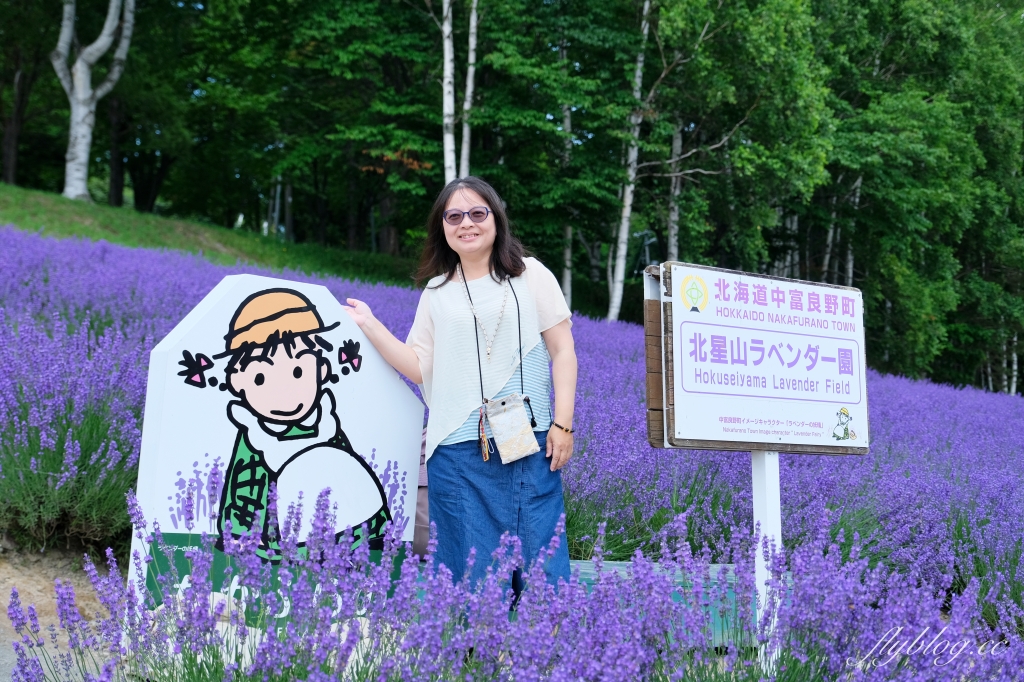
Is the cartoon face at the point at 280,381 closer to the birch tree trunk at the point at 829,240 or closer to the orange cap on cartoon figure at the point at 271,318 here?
the orange cap on cartoon figure at the point at 271,318

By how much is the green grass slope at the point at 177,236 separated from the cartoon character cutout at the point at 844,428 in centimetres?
1111

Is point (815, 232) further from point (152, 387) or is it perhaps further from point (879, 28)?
point (152, 387)

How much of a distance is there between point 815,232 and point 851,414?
71.0ft

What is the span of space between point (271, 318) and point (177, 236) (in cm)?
1530

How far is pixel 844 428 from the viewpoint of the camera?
2881mm

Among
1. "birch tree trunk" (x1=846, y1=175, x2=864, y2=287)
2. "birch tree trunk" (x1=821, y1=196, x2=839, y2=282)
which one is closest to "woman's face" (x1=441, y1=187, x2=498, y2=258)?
"birch tree trunk" (x1=846, y1=175, x2=864, y2=287)

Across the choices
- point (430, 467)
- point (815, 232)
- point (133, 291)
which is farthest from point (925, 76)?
point (430, 467)

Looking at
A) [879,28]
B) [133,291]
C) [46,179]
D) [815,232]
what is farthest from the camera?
[46,179]

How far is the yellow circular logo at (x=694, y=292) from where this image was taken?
261 centimetres

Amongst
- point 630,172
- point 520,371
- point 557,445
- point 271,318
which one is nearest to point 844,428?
point 557,445

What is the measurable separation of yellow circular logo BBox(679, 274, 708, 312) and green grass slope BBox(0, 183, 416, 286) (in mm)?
11169

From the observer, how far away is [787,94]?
1550 centimetres

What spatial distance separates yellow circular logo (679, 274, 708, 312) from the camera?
261 centimetres

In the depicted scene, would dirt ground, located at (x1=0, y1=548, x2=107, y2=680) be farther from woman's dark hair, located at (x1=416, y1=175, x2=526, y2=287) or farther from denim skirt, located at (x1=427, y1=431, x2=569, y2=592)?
woman's dark hair, located at (x1=416, y1=175, x2=526, y2=287)
